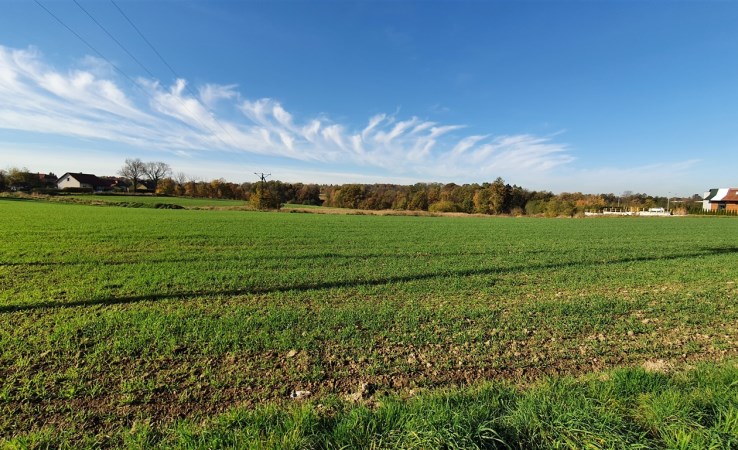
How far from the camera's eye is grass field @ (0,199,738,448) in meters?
3.10

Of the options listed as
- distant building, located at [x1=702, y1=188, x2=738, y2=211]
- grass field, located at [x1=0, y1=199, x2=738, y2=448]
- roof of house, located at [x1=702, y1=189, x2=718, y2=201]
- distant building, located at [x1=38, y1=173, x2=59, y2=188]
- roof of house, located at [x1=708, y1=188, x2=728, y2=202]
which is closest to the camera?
grass field, located at [x1=0, y1=199, x2=738, y2=448]

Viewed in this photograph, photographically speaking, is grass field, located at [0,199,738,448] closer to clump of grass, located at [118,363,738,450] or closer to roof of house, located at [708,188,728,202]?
clump of grass, located at [118,363,738,450]

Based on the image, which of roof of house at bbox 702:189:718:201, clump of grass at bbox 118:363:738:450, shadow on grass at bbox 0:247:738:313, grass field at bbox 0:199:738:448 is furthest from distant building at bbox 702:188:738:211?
clump of grass at bbox 118:363:738:450

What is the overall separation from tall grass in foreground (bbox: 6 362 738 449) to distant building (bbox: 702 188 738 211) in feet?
358

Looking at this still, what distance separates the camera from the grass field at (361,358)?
10.2 feet

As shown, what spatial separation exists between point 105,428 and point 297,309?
166 inches

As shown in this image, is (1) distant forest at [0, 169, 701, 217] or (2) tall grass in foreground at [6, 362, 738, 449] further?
(1) distant forest at [0, 169, 701, 217]

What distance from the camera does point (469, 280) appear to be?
10883 millimetres

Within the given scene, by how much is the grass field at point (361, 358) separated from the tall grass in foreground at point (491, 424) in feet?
0.06

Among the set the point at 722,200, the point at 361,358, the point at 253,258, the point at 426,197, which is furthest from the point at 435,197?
the point at 361,358

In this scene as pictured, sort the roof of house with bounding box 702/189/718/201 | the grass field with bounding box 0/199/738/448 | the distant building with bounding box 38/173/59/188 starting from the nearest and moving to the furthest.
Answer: the grass field with bounding box 0/199/738/448
the roof of house with bounding box 702/189/718/201
the distant building with bounding box 38/173/59/188

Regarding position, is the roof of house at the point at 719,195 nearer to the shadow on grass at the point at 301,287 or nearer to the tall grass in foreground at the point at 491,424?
the shadow on grass at the point at 301,287

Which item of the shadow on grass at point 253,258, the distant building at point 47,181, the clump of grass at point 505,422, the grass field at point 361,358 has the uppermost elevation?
the distant building at point 47,181

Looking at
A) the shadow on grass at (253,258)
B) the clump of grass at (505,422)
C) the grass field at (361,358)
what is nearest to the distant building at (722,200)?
the shadow on grass at (253,258)
